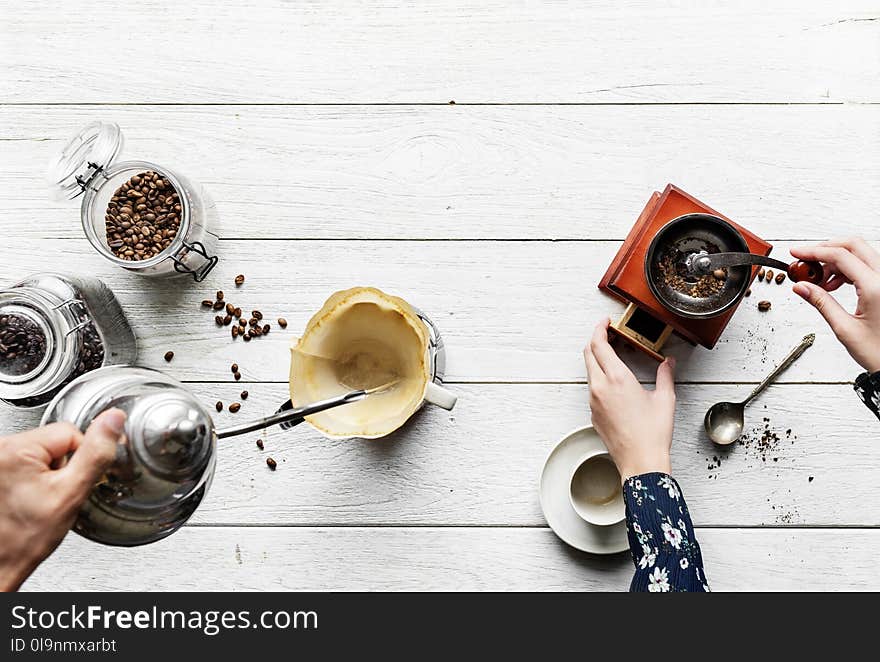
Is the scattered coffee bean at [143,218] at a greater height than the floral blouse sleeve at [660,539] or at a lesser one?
greater

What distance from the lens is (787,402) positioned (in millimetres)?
1210

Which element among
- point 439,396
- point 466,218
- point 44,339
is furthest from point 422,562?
point 44,339

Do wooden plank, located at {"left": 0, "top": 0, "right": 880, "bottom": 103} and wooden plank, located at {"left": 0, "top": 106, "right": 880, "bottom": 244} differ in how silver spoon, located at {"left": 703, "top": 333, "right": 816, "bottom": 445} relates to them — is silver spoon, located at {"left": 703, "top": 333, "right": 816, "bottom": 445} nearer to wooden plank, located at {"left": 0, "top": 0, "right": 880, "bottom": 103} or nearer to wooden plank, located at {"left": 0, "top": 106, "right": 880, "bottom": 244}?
wooden plank, located at {"left": 0, "top": 106, "right": 880, "bottom": 244}

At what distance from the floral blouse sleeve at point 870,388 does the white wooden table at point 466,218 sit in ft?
0.67

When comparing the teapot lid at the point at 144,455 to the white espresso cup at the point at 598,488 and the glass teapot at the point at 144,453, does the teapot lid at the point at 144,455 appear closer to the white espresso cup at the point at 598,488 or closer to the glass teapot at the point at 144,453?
the glass teapot at the point at 144,453

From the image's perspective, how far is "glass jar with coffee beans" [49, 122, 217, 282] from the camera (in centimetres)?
113

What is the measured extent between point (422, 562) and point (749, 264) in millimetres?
667

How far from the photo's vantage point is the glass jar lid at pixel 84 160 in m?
1.13

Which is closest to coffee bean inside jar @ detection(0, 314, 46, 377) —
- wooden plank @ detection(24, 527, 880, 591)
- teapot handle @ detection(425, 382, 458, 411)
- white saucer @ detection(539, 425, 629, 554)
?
wooden plank @ detection(24, 527, 880, 591)

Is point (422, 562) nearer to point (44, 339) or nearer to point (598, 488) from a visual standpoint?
point (598, 488)

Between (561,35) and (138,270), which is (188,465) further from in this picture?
(561,35)

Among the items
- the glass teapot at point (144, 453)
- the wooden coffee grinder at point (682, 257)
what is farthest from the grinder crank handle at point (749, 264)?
the glass teapot at point (144, 453)

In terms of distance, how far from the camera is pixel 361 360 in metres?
1.14
